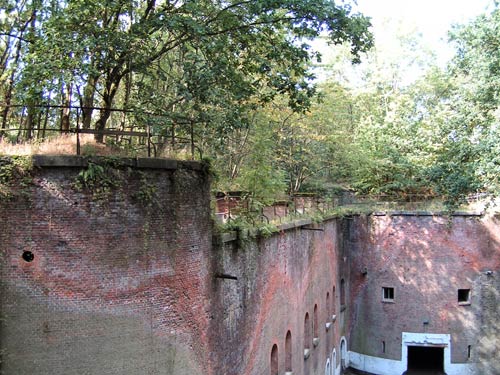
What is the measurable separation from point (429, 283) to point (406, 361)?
3689 millimetres

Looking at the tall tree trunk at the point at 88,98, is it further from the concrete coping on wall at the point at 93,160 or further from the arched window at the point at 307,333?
the arched window at the point at 307,333

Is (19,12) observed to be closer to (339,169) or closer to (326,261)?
(326,261)

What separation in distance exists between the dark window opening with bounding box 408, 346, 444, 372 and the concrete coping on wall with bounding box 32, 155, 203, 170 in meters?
19.6

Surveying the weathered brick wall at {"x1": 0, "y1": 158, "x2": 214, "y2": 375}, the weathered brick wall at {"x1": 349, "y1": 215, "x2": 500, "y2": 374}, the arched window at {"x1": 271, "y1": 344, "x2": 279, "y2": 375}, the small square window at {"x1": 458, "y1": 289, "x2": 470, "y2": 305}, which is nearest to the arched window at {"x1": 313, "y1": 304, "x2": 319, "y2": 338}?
the arched window at {"x1": 271, "y1": 344, "x2": 279, "y2": 375}

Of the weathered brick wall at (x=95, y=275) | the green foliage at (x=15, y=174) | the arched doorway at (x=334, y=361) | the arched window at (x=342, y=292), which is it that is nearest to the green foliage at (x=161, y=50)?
the green foliage at (x=15, y=174)

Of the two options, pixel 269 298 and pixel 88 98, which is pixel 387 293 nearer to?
pixel 269 298

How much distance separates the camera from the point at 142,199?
27.4 ft

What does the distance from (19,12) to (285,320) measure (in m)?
10.6

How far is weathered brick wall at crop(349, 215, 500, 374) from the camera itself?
23016mm

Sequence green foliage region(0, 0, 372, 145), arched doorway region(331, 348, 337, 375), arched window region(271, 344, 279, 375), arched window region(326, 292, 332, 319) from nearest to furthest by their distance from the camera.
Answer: green foliage region(0, 0, 372, 145), arched window region(271, 344, 279, 375), arched window region(326, 292, 332, 319), arched doorway region(331, 348, 337, 375)

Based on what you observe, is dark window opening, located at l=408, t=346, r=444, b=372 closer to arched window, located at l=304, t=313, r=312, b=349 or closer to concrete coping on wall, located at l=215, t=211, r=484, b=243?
concrete coping on wall, located at l=215, t=211, r=484, b=243

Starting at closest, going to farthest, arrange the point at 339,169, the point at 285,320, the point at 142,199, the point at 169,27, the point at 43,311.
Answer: the point at 43,311, the point at 142,199, the point at 169,27, the point at 285,320, the point at 339,169

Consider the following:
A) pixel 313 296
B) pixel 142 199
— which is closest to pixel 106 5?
pixel 142 199

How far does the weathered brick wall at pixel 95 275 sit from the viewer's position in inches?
302
